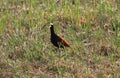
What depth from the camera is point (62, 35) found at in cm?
588

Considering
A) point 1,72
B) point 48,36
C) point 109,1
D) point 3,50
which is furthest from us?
point 109,1

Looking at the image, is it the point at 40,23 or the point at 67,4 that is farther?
the point at 67,4

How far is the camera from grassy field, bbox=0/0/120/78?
5.05 metres

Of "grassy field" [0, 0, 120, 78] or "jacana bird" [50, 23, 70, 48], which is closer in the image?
"grassy field" [0, 0, 120, 78]

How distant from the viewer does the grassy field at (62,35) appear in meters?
5.05

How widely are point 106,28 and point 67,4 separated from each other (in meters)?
0.95

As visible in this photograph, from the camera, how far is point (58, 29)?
19.8 feet

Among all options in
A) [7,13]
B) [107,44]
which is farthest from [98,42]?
[7,13]

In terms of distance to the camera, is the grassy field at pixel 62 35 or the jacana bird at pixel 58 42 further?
the jacana bird at pixel 58 42

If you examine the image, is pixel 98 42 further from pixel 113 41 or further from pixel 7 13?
pixel 7 13

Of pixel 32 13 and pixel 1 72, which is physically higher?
pixel 32 13

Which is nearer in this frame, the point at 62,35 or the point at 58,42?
the point at 58,42

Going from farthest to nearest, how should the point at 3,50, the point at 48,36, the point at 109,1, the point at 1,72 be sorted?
the point at 109,1, the point at 48,36, the point at 3,50, the point at 1,72

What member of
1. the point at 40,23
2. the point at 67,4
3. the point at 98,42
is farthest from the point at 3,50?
the point at 67,4
